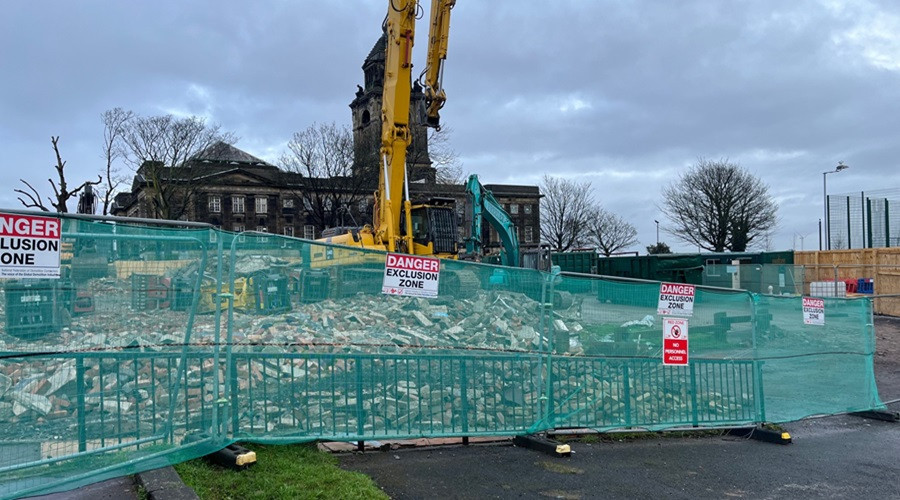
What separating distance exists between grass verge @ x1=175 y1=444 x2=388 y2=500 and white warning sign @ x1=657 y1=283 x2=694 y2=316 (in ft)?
14.3

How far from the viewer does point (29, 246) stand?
4.65 metres

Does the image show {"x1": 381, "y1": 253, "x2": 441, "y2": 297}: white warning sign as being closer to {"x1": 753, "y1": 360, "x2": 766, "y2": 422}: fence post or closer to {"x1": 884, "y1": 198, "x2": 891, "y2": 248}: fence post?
{"x1": 753, "y1": 360, "x2": 766, "y2": 422}: fence post

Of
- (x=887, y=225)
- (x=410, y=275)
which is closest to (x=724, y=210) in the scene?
(x=887, y=225)

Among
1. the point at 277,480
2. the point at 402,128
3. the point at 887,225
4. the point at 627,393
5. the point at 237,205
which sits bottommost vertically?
the point at 277,480

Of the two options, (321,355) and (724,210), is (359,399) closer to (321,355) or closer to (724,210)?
(321,355)

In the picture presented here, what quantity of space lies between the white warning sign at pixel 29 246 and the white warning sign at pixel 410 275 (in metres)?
2.92

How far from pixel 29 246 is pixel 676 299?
22.5 ft

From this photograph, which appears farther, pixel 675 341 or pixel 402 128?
pixel 402 128

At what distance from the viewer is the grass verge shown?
5.34m

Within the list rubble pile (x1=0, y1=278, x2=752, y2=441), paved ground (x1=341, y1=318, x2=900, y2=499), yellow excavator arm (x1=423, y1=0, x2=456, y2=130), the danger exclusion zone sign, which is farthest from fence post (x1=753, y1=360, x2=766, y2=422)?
yellow excavator arm (x1=423, y1=0, x2=456, y2=130)

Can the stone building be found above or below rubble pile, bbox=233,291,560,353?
above

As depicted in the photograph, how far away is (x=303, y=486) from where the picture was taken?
5.49 m

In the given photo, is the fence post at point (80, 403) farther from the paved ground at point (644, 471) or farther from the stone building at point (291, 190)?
the stone building at point (291, 190)

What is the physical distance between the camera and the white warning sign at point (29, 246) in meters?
4.52
